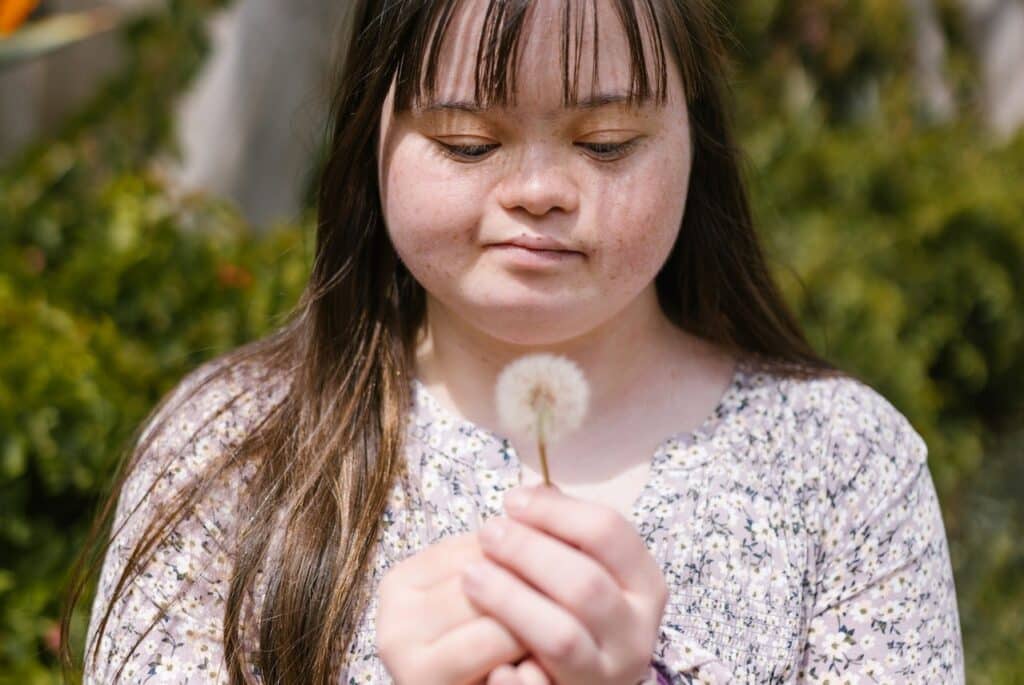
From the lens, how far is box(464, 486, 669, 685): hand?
117 centimetres

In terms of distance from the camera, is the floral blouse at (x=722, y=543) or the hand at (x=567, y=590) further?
the floral blouse at (x=722, y=543)

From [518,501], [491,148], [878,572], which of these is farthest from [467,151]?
[878,572]

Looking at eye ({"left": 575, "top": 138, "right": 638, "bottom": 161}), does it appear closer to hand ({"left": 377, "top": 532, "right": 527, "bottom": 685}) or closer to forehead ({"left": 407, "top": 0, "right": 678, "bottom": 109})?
forehead ({"left": 407, "top": 0, "right": 678, "bottom": 109})

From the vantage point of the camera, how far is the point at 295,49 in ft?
14.3

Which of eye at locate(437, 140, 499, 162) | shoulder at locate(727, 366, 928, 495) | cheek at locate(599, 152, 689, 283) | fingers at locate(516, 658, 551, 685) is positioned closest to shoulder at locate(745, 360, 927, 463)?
shoulder at locate(727, 366, 928, 495)

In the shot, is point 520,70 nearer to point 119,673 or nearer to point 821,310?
point 119,673

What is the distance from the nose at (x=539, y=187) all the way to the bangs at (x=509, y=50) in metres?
0.07

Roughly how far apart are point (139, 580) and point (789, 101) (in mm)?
5132

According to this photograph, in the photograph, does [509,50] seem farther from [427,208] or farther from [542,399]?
[542,399]

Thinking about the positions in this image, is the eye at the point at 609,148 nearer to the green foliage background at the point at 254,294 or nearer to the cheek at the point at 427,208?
the cheek at the point at 427,208

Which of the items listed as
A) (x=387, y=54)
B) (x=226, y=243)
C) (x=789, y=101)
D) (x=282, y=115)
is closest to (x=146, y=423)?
(x=387, y=54)

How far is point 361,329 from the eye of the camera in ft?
6.04

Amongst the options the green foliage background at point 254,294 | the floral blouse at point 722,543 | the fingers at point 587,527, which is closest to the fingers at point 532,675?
the fingers at point 587,527

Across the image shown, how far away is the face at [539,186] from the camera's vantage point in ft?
4.89
